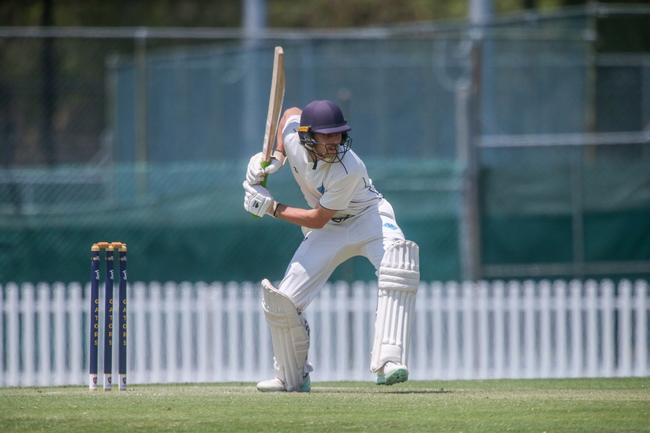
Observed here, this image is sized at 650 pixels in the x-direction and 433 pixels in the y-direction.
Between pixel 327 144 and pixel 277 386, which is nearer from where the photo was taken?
pixel 327 144

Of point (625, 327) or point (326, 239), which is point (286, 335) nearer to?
point (326, 239)

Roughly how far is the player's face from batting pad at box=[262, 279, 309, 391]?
84cm

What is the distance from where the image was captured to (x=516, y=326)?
472 inches

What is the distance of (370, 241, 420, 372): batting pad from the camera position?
297 inches

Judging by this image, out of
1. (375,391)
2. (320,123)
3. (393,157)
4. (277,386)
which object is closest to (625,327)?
(393,157)

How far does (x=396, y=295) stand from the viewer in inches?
299

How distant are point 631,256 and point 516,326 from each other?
64.6 inches

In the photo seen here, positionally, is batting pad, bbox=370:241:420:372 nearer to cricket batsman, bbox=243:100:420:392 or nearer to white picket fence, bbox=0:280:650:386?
cricket batsman, bbox=243:100:420:392

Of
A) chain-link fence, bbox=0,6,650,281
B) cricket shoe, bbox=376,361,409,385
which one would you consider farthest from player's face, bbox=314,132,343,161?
chain-link fence, bbox=0,6,650,281

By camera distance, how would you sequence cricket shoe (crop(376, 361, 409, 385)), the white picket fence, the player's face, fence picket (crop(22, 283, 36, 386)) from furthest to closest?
the white picket fence → fence picket (crop(22, 283, 36, 386)) → the player's face → cricket shoe (crop(376, 361, 409, 385))

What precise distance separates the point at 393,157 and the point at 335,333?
A: 345 cm

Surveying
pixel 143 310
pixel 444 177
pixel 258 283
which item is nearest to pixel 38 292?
pixel 143 310

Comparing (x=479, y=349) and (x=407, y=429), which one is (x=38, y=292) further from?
(x=407, y=429)

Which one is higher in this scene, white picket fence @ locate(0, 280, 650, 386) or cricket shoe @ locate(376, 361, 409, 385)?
cricket shoe @ locate(376, 361, 409, 385)
